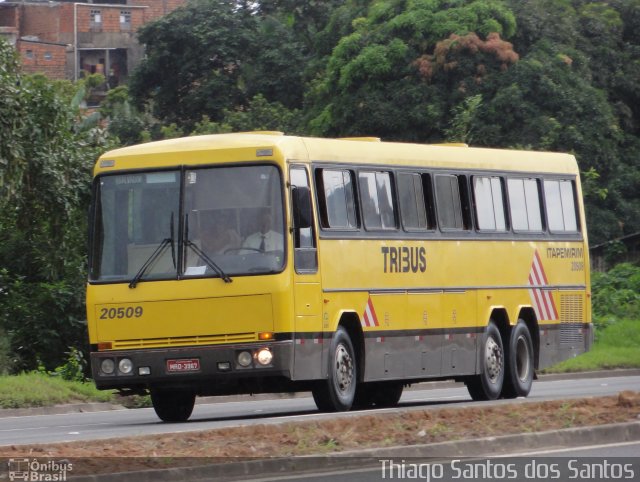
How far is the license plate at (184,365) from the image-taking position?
634 inches

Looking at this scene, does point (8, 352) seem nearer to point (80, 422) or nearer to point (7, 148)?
point (7, 148)

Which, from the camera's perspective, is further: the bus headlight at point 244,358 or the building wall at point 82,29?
the building wall at point 82,29

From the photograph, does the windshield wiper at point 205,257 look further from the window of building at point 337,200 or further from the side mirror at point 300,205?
the window of building at point 337,200

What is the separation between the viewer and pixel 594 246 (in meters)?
44.3

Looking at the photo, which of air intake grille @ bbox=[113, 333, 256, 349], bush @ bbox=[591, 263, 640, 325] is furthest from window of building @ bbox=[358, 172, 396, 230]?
bush @ bbox=[591, 263, 640, 325]

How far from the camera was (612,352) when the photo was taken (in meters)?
33.0

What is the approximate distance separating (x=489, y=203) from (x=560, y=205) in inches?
90.8

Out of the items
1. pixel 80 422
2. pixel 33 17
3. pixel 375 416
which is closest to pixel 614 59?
pixel 80 422

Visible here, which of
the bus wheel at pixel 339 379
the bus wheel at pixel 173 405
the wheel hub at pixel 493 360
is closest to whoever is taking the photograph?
the bus wheel at pixel 339 379

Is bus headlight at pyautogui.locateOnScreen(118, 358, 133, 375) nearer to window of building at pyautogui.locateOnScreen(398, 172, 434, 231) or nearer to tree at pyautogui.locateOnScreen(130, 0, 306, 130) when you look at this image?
window of building at pyautogui.locateOnScreen(398, 172, 434, 231)

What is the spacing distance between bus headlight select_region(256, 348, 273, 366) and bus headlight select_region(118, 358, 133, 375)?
60.1 inches

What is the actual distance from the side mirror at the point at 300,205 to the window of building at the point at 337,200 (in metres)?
0.74

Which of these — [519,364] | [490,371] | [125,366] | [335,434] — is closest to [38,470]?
[335,434]

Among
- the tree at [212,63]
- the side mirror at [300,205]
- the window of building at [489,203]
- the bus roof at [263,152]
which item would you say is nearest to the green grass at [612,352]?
the window of building at [489,203]
